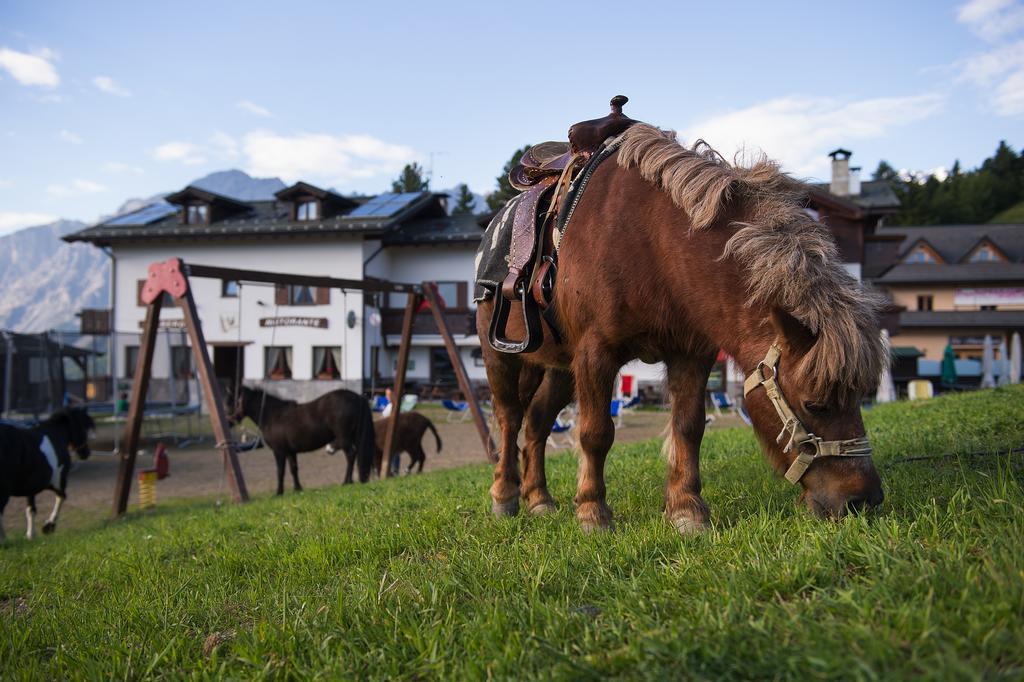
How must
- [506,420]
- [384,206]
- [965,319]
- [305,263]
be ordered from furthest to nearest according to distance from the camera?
[965,319]
[384,206]
[305,263]
[506,420]

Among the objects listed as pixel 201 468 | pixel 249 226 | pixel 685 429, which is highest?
pixel 249 226

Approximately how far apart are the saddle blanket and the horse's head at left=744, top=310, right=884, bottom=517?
6.37ft

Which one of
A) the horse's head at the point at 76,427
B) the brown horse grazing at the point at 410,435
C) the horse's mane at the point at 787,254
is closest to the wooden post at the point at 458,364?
the brown horse grazing at the point at 410,435

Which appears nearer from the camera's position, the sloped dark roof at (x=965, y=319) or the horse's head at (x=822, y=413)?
the horse's head at (x=822, y=413)

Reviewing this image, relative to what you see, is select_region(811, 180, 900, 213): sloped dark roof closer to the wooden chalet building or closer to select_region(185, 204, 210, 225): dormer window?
the wooden chalet building

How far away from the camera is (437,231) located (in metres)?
34.9

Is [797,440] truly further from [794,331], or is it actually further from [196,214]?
[196,214]

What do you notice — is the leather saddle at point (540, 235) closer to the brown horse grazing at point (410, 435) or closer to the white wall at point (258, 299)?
the brown horse grazing at point (410, 435)

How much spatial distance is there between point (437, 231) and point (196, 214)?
1168 centimetres

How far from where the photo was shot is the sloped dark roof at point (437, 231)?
3356 centimetres

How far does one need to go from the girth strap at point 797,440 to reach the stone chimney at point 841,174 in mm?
40359

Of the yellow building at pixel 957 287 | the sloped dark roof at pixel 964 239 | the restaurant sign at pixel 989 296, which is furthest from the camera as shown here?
the sloped dark roof at pixel 964 239

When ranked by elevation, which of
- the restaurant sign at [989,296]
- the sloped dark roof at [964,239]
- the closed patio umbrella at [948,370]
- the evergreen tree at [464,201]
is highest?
the evergreen tree at [464,201]

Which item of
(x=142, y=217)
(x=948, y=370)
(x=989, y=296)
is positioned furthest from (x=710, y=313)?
(x=989, y=296)
